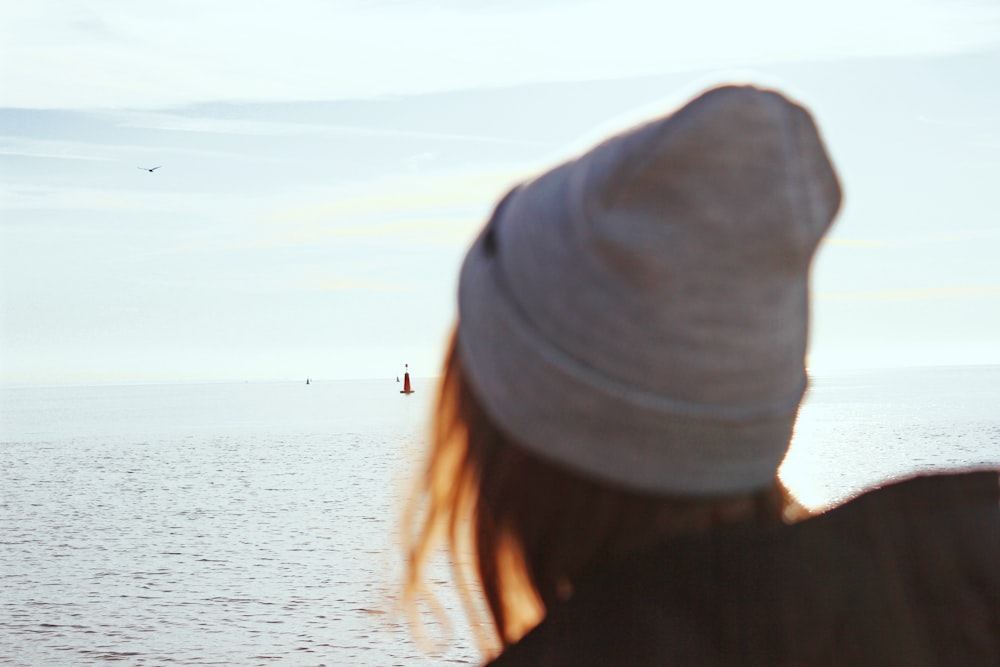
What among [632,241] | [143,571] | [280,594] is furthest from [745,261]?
[143,571]

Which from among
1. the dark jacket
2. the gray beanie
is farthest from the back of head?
the dark jacket

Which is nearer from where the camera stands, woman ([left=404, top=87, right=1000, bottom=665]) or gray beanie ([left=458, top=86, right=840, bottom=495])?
woman ([left=404, top=87, right=1000, bottom=665])

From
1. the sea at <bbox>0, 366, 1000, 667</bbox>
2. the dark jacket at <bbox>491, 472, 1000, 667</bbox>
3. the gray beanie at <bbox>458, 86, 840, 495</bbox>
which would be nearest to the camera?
the dark jacket at <bbox>491, 472, 1000, 667</bbox>

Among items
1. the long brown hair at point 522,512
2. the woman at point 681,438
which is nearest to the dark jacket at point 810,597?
the woman at point 681,438

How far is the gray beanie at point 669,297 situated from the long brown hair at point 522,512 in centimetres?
4

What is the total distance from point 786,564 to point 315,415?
96.2m

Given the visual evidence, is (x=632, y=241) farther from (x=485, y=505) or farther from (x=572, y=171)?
(x=485, y=505)

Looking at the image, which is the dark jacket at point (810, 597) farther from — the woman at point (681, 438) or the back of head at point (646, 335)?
the back of head at point (646, 335)

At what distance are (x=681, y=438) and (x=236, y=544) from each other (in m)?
23.5

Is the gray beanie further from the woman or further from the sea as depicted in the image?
the sea

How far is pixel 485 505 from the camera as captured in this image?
146 centimetres

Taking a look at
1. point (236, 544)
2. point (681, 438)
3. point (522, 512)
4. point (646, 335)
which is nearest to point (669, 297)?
point (646, 335)

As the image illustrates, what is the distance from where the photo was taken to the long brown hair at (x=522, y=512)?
138cm

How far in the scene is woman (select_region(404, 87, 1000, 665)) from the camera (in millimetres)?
1202
